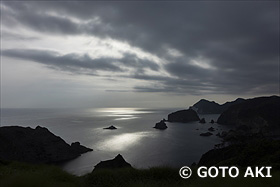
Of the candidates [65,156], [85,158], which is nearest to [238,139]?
[85,158]

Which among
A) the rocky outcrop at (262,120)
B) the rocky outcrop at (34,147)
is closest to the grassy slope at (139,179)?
the rocky outcrop at (34,147)

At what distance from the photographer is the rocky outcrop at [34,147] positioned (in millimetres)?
79625

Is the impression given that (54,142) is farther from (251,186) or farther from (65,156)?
(251,186)

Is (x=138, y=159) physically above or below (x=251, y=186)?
below

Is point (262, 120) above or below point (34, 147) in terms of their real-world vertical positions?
above

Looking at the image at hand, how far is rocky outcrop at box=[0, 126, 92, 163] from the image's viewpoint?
7962 centimetres

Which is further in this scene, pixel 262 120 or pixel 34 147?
pixel 262 120

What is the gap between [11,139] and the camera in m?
83.2

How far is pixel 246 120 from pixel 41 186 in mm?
216227

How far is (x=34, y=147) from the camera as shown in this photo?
282ft

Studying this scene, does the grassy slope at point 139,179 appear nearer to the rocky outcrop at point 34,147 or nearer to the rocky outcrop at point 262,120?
the rocky outcrop at point 34,147

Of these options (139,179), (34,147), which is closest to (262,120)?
(34,147)

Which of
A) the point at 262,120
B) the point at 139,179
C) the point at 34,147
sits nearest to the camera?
the point at 139,179

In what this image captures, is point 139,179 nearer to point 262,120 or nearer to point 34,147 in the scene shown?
point 34,147
